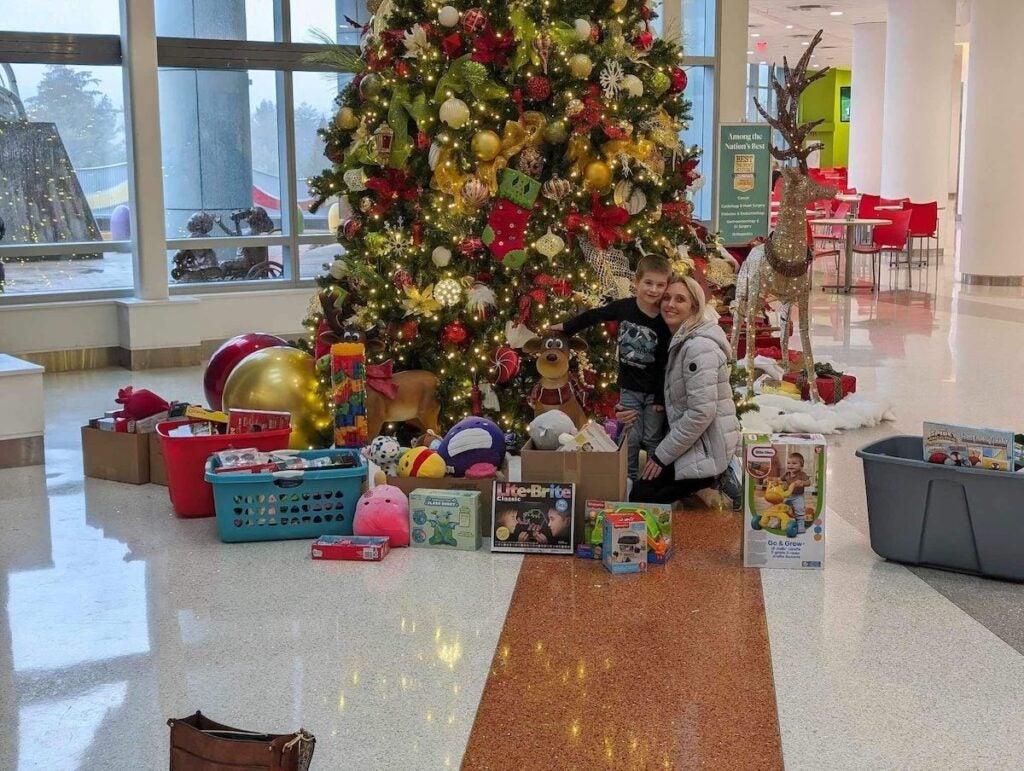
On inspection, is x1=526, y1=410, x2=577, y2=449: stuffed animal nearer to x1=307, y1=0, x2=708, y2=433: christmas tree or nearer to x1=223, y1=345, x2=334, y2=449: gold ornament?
x1=307, y1=0, x2=708, y2=433: christmas tree

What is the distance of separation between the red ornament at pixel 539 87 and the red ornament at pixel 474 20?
13.9 inches

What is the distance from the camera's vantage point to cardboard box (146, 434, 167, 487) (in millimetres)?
5828

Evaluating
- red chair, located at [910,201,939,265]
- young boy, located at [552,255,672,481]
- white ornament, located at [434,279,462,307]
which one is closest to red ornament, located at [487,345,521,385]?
white ornament, located at [434,279,462,307]

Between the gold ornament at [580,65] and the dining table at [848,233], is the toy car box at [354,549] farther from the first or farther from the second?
the dining table at [848,233]

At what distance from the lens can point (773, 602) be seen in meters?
4.26

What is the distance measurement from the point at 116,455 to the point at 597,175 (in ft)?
9.03

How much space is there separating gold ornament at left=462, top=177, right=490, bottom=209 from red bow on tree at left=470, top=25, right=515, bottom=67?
59 cm

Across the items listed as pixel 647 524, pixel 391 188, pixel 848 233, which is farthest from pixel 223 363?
pixel 848 233

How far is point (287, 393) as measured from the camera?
6066 millimetres

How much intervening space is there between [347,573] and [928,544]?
218 centimetres

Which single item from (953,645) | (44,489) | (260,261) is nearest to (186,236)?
(260,261)

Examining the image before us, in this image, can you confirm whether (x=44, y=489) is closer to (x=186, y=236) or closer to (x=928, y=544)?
(x=928, y=544)

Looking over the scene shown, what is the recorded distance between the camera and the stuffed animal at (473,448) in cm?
507

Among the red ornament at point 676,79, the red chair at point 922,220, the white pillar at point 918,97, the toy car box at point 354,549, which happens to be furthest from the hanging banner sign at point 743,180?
the white pillar at point 918,97
